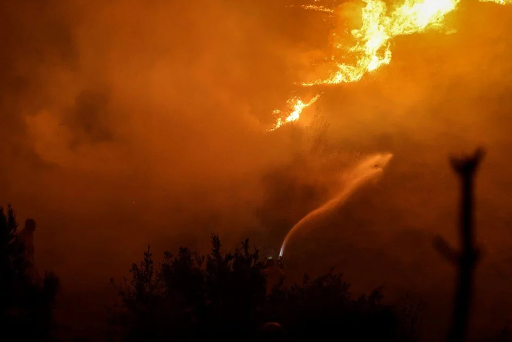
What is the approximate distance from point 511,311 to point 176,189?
9662 millimetres

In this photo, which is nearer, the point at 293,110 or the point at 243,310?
the point at 243,310

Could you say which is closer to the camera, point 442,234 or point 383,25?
point 442,234

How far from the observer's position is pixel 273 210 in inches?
623

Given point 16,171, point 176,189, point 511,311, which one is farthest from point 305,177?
point 16,171

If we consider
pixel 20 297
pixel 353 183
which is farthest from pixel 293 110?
pixel 20 297

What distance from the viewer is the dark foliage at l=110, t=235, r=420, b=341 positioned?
6000 mm

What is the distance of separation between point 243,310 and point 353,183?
835 centimetres

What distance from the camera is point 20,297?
21.1 ft

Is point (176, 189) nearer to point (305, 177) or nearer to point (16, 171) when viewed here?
point (305, 177)

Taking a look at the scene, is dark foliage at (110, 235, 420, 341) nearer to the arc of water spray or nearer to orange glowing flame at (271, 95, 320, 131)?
the arc of water spray

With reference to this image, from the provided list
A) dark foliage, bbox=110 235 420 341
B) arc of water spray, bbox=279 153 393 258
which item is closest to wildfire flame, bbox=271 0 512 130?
arc of water spray, bbox=279 153 393 258

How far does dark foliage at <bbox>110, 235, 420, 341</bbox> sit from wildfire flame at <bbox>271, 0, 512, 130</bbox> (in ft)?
28.0

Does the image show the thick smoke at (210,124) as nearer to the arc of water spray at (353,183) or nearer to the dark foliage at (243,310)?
the arc of water spray at (353,183)

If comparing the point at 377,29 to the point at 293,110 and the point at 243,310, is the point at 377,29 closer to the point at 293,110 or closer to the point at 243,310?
the point at 293,110
